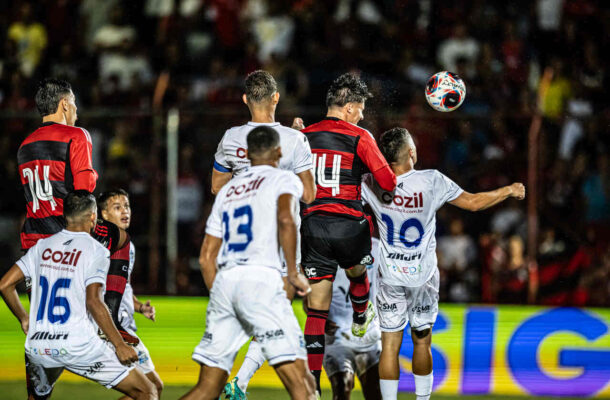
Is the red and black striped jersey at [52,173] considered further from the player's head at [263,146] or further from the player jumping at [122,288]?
the player's head at [263,146]

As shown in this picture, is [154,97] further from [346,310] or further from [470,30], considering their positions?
[346,310]

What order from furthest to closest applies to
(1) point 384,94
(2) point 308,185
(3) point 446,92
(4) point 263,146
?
1. (1) point 384,94
2. (3) point 446,92
3. (2) point 308,185
4. (4) point 263,146

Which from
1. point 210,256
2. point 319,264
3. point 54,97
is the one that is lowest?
point 319,264

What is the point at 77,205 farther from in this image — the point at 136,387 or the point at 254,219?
the point at 254,219

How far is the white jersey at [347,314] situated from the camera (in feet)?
25.3

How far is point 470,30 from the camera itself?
46.8 ft

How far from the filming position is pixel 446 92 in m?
8.31

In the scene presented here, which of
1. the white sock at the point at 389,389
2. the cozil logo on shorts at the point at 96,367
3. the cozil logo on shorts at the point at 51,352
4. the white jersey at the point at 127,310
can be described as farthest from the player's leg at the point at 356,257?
the cozil logo on shorts at the point at 51,352

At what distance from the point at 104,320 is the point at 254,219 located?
51.8 inches

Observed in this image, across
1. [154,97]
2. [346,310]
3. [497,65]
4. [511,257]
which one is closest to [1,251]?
[154,97]

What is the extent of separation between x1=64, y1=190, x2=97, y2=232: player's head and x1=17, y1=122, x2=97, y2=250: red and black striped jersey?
849 millimetres

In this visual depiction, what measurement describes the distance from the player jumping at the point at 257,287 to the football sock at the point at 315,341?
Answer: 58.2 inches

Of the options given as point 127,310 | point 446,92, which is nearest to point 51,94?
point 127,310

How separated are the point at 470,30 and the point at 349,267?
7.89 m
